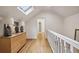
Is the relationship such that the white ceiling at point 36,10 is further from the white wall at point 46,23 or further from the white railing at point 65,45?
the white railing at point 65,45

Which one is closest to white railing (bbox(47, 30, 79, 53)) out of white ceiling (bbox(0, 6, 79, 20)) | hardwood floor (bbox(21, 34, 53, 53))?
hardwood floor (bbox(21, 34, 53, 53))

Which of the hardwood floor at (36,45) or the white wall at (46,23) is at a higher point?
the white wall at (46,23)

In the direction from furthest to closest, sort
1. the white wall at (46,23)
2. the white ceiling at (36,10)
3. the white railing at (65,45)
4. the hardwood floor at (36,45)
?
the white wall at (46,23)
the hardwood floor at (36,45)
the white ceiling at (36,10)
the white railing at (65,45)

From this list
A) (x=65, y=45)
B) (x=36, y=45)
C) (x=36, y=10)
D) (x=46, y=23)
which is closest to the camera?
(x=65, y=45)

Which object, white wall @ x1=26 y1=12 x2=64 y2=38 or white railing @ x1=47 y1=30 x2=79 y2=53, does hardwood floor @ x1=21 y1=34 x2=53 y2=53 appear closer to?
white wall @ x1=26 y1=12 x2=64 y2=38

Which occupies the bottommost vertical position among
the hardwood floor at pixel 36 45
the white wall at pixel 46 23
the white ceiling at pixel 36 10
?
the hardwood floor at pixel 36 45

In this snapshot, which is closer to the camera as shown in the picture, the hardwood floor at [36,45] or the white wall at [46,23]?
the hardwood floor at [36,45]

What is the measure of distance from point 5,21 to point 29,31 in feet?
3.64

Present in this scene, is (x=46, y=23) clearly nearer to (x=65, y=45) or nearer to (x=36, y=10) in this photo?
(x=36, y=10)

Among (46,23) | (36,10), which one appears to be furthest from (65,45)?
(46,23)

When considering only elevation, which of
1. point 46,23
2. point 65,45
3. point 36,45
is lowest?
point 36,45

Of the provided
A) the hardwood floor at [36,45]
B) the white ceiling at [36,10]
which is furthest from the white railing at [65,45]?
the white ceiling at [36,10]
